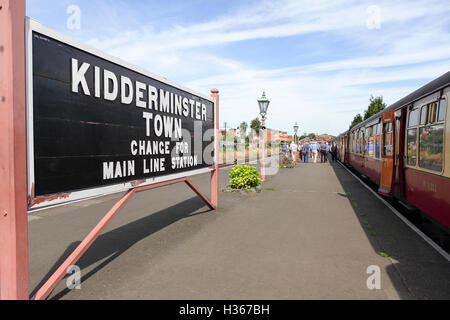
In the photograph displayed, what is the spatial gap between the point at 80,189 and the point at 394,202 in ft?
27.7

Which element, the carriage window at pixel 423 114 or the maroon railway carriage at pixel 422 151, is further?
the carriage window at pixel 423 114

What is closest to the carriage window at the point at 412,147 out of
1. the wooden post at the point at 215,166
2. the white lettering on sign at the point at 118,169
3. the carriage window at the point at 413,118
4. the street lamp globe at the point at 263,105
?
the carriage window at the point at 413,118

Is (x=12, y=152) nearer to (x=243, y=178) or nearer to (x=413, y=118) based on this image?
(x=413, y=118)

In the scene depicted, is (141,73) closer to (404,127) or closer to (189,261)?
(189,261)

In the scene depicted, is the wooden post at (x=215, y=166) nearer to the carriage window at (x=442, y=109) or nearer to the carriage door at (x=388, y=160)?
the carriage door at (x=388, y=160)

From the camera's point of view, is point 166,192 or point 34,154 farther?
point 166,192

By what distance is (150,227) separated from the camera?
6.52 metres

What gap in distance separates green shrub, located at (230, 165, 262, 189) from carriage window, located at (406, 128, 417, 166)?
4.87 metres

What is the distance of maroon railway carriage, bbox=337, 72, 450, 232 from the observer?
5.17 metres

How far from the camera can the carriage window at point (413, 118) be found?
685 cm

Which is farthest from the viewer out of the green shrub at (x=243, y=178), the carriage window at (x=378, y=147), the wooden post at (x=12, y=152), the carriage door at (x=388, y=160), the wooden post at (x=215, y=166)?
the carriage window at (x=378, y=147)

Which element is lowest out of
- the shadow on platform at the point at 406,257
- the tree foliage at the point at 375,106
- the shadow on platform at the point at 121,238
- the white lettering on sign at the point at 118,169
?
the shadow on platform at the point at 121,238

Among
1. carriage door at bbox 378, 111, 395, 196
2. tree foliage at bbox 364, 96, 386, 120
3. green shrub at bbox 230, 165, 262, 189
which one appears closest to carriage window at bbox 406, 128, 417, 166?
carriage door at bbox 378, 111, 395, 196

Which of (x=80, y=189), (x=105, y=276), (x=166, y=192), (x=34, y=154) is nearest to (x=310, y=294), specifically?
(x=105, y=276)
